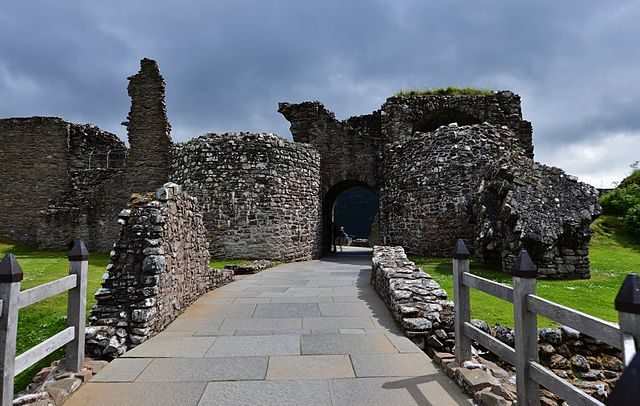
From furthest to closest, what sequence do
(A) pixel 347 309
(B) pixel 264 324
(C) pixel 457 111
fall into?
1. (C) pixel 457 111
2. (A) pixel 347 309
3. (B) pixel 264 324

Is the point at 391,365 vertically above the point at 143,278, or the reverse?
the point at 143,278

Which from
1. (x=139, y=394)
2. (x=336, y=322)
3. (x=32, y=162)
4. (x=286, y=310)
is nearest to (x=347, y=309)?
(x=336, y=322)

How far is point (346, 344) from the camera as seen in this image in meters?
4.88

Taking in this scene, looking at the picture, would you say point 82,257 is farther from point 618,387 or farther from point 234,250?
point 234,250

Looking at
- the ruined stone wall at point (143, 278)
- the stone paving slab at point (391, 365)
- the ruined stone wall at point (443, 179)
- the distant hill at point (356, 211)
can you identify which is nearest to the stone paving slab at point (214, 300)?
the ruined stone wall at point (143, 278)

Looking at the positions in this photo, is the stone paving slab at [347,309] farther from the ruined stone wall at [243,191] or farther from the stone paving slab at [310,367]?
the ruined stone wall at [243,191]

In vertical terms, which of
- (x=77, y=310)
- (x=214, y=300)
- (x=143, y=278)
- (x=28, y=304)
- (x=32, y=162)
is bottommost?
(x=214, y=300)

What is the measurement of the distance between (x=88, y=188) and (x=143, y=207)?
1949 centimetres

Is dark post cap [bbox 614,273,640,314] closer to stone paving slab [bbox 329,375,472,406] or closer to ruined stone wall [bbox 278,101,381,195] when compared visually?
stone paving slab [bbox 329,375,472,406]

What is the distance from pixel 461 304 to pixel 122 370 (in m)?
3.79

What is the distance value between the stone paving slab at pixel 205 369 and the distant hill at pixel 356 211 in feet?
163

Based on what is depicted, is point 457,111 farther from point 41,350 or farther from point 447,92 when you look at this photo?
point 41,350

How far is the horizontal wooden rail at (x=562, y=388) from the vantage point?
2.13 metres

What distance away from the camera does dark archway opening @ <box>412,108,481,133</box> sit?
2070 centimetres
